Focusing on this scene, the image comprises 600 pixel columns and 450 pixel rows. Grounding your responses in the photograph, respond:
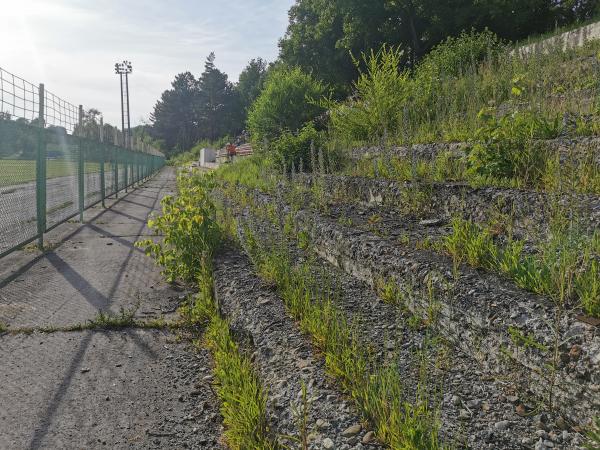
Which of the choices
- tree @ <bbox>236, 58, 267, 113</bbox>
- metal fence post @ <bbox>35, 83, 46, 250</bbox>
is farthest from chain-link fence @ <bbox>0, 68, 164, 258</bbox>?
tree @ <bbox>236, 58, 267, 113</bbox>

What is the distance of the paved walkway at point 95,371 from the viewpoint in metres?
2.19

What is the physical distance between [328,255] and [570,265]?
7.32 ft

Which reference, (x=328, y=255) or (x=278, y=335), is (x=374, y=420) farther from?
(x=328, y=255)

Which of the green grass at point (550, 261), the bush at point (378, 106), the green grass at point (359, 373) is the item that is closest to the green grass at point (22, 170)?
the green grass at point (359, 373)

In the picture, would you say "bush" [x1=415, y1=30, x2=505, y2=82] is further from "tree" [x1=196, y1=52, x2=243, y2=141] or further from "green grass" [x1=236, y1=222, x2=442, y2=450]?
"tree" [x1=196, y1=52, x2=243, y2=141]

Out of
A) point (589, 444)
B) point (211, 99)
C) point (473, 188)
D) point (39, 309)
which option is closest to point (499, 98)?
point (473, 188)

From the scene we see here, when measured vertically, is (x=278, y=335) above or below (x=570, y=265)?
below

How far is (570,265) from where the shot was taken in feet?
6.19

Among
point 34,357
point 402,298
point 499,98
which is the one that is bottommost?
point 34,357

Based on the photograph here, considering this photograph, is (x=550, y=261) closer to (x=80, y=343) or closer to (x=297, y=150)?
(x=80, y=343)

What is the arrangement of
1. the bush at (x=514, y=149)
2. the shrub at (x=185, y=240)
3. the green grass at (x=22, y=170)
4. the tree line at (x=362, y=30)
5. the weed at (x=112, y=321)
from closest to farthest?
1. the weed at (x=112, y=321)
2. the bush at (x=514, y=149)
3. the shrub at (x=185, y=240)
4. the green grass at (x=22, y=170)
5. the tree line at (x=362, y=30)

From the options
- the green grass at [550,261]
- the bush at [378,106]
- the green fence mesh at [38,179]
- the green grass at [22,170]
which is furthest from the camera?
the bush at [378,106]

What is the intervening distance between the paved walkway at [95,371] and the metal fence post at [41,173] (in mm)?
1122

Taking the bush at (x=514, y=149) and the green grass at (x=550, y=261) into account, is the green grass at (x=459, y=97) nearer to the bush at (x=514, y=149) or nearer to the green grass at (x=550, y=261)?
the bush at (x=514, y=149)
